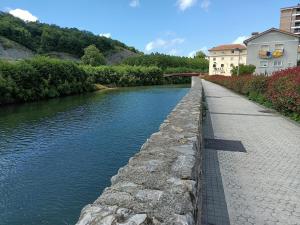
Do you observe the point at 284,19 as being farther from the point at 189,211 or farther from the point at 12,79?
the point at 189,211

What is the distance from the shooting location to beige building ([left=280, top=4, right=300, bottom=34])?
266ft

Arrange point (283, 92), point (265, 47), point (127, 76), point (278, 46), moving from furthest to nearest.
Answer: point (127, 76), point (265, 47), point (278, 46), point (283, 92)

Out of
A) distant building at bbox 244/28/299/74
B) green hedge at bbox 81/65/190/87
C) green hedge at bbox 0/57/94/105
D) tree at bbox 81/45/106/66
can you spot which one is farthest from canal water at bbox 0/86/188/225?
tree at bbox 81/45/106/66

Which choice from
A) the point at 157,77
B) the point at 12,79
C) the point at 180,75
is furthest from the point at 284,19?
the point at 12,79

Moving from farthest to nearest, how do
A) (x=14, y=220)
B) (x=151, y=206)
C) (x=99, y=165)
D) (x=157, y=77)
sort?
1. (x=157, y=77)
2. (x=99, y=165)
3. (x=14, y=220)
4. (x=151, y=206)

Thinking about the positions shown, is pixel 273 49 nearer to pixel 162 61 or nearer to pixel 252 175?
pixel 252 175

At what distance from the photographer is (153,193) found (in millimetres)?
2781

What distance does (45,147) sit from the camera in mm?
11914

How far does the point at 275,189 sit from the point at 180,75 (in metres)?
79.5

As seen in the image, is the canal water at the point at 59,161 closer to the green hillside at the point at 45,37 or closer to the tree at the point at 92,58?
the tree at the point at 92,58

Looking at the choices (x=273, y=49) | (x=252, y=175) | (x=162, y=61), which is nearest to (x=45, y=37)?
(x=162, y=61)

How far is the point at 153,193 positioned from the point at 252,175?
3740 millimetres

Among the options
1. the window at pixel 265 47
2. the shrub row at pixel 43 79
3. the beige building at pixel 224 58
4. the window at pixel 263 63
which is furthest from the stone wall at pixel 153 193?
the beige building at pixel 224 58

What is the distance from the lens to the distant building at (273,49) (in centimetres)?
4466
